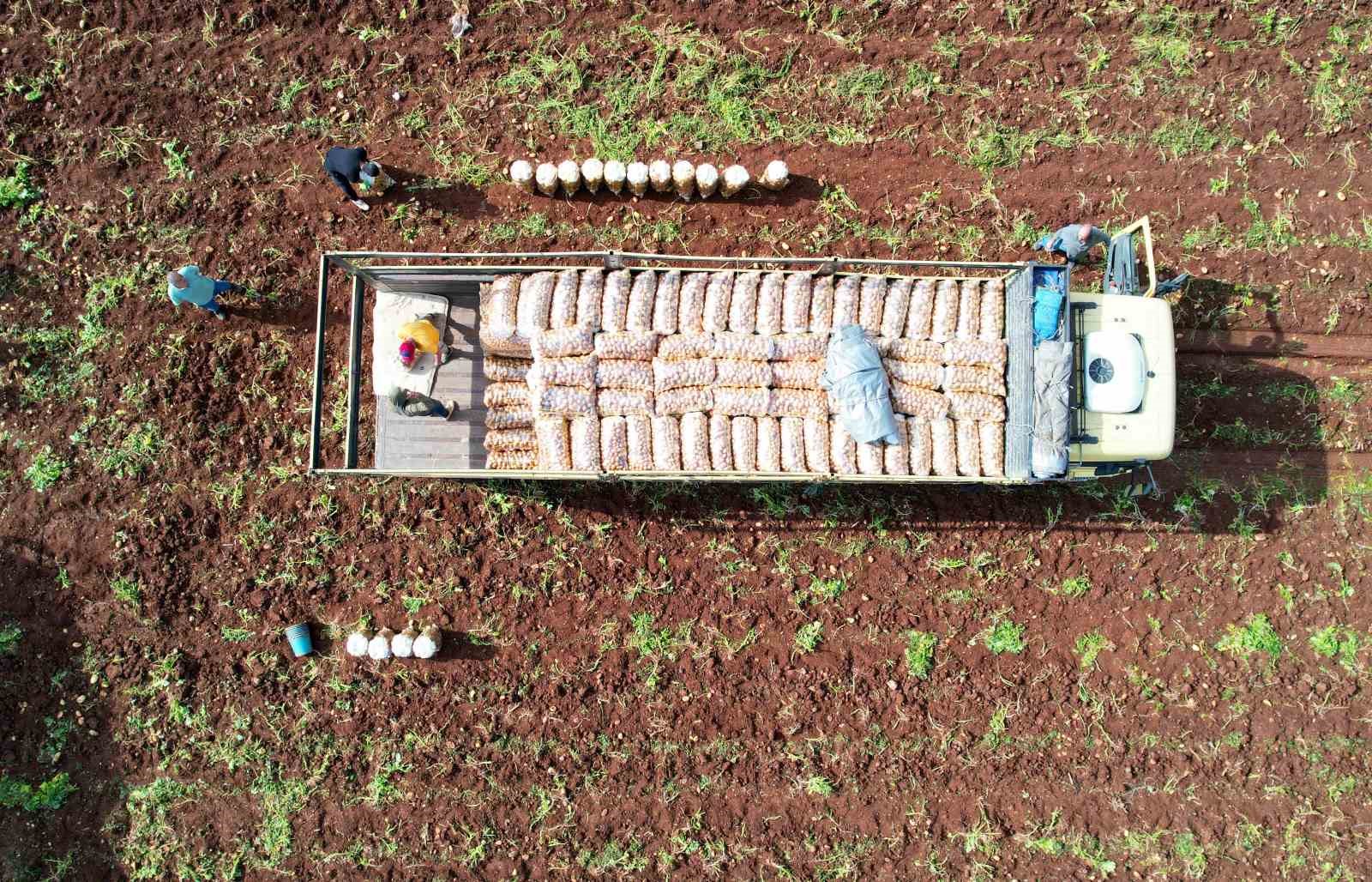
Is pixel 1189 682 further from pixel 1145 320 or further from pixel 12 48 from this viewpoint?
pixel 12 48

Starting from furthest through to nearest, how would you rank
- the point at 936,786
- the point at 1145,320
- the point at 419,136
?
the point at 419,136 → the point at 936,786 → the point at 1145,320

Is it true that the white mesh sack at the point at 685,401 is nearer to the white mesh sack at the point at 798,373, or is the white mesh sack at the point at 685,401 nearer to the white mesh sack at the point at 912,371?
the white mesh sack at the point at 798,373

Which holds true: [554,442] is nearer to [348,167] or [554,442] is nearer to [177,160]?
[348,167]

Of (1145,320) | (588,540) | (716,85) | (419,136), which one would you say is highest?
(716,85)

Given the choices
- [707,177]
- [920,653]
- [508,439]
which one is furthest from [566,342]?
[920,653]

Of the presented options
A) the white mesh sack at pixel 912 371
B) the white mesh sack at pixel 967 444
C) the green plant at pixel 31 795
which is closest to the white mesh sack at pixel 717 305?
the white mesh sack at pixel 912 371

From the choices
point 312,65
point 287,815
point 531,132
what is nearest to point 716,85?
point 531,132
